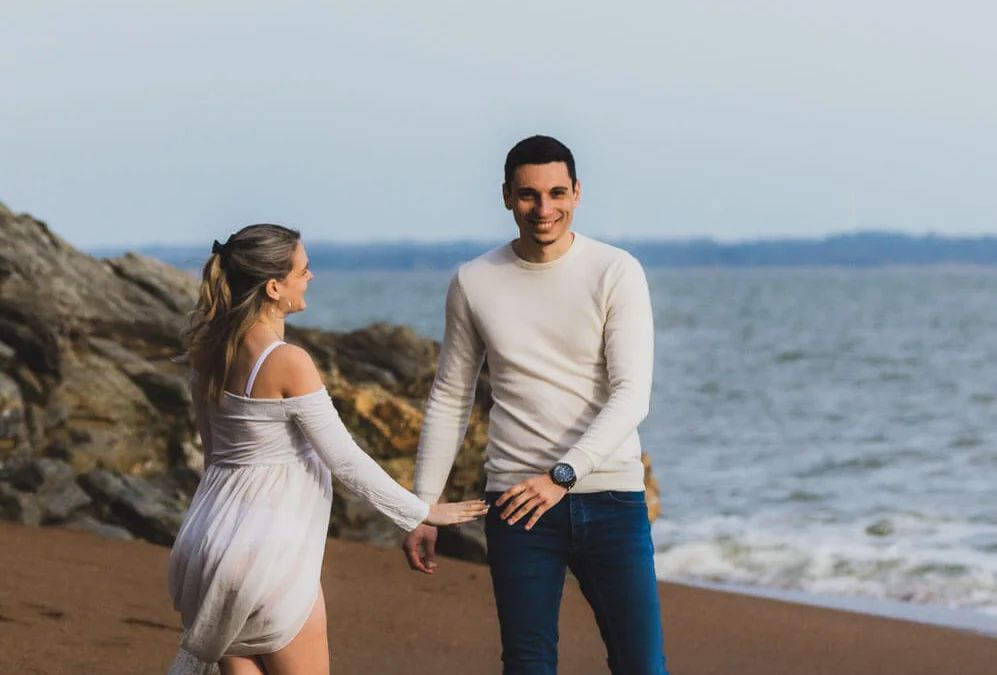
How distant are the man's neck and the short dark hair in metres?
0.16

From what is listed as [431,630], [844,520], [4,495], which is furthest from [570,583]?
[844,520]

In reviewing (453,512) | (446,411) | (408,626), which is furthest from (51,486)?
(453,512)

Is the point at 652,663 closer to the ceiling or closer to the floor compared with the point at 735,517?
closer to the ceiling

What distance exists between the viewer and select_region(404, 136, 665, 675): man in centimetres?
391

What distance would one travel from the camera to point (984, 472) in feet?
63.8

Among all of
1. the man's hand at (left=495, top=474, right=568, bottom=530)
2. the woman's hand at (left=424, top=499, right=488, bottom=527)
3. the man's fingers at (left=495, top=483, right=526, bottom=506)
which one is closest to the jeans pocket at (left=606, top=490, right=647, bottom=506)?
the man's hand at (left=495, top=474, right=568, bottom=530)

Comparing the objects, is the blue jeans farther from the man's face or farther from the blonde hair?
the blonde hair

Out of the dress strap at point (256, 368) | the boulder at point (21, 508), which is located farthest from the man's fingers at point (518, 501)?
the boulder at point (21, 508)

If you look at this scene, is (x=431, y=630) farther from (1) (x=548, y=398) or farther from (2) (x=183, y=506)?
(1) (x=548, y=398)

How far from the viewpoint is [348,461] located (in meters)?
3.75

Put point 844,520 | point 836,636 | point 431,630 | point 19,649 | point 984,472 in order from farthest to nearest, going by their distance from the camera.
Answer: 1. point 984,472
2. point 844,520
3. point 836,636
4. point 431,630
5. point 19,649

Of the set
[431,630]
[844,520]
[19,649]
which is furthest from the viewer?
[844,520]

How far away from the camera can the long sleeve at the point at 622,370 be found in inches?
150

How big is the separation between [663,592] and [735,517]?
6.12 meters
